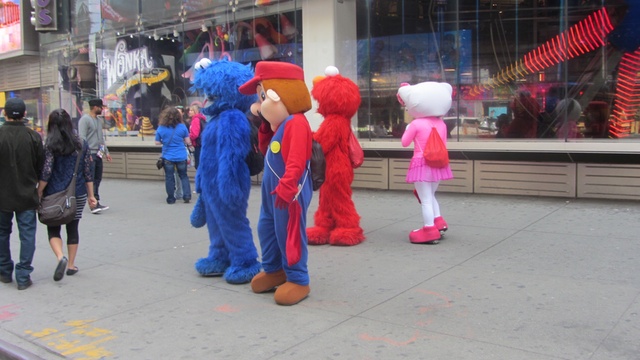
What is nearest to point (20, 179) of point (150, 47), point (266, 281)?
point (266, 281)

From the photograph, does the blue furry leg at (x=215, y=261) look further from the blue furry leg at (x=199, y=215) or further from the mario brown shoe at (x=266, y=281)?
the mario brown shoe at (x=266, y=281)

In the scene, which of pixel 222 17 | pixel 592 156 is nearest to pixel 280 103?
pixel 592 156

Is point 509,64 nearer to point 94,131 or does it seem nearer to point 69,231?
point 94,131

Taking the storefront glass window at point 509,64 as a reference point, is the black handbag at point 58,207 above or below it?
below

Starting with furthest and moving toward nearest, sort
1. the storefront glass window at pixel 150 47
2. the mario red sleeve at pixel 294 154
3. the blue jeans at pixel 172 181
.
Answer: the storefront glass window at pixel 150 47
the blue jeans at pixel 172 181
the mario red sleeve at pixel 294 154

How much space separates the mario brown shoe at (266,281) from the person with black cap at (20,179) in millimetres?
2190

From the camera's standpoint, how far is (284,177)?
4.20m

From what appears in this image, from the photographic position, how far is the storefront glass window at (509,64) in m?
9.64

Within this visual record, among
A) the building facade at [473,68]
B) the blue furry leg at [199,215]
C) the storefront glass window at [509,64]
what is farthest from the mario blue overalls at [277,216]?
the storefront glass window at [509,64]

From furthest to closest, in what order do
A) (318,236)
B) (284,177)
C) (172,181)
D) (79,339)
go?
(172,181) < (318,236) < (284,177) < (79,339)

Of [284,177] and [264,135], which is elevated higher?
[264,135]

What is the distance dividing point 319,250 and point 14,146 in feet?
10.5

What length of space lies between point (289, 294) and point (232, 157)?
129 cm

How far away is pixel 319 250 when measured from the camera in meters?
6.36
